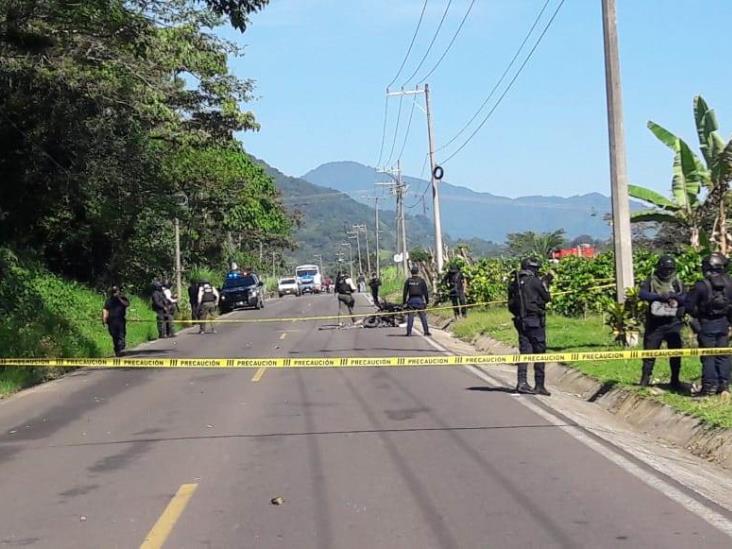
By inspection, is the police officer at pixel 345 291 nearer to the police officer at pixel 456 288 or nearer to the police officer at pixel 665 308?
the police officer at pixel 456 288

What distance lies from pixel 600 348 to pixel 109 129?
14.6m

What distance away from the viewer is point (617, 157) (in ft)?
53.7

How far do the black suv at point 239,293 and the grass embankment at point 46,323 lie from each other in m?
14.1

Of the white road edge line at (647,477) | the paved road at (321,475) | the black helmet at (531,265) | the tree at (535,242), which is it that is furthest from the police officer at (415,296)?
the tree at (535,242)

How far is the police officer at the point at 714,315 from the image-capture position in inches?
415

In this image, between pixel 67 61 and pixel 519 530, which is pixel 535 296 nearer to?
pixel 519 530

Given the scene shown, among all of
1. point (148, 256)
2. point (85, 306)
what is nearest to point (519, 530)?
point (85, 306)

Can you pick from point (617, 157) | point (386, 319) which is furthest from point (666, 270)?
point (386, 319)

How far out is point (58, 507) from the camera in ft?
24.3

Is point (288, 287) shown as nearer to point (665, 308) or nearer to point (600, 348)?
point (600, 348)

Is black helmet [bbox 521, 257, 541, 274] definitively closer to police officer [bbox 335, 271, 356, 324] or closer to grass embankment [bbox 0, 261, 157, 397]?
grass embankment [bbox 0, 261, 157, 397]

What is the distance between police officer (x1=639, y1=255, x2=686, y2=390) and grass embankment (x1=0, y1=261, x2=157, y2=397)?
1008 cm

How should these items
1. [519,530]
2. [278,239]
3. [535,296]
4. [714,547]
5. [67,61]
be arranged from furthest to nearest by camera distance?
[278,239] → [67,61] → [535,296] → [519,530] → [714,547]

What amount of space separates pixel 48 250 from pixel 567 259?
17481mm
